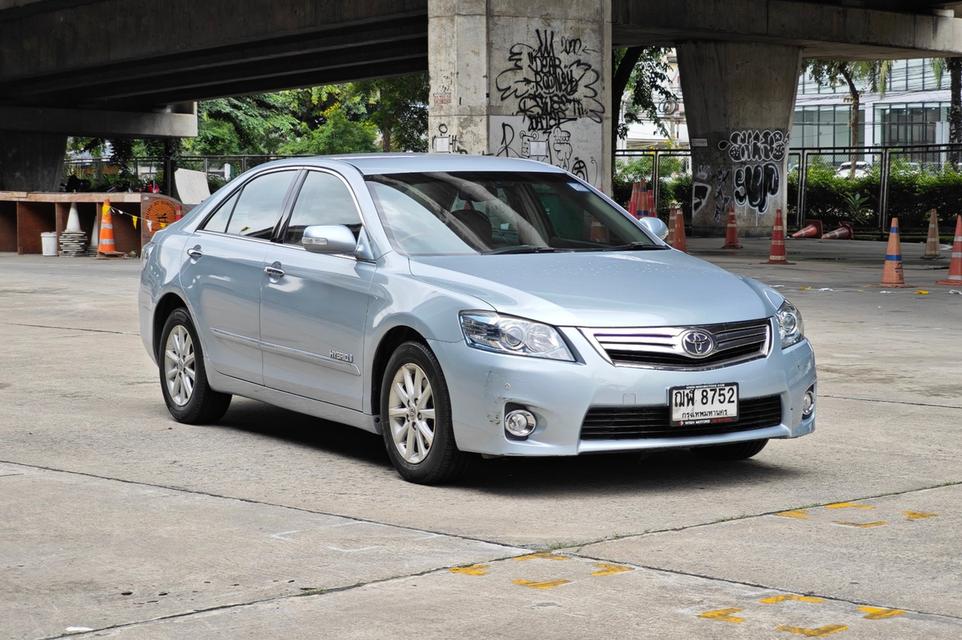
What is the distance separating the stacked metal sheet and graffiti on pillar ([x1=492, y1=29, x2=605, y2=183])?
8659mm

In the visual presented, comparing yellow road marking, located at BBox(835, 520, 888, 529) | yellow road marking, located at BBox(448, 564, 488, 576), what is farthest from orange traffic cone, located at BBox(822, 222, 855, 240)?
yellow road marking, located at BBox(448, 564, 488, 576)

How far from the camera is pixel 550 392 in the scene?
251 inches

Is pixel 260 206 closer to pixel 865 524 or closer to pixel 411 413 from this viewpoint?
pixel 411 413

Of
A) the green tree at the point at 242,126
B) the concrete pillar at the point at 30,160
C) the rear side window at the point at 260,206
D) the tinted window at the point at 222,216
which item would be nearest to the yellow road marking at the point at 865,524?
the rear side window at the point at 260,206

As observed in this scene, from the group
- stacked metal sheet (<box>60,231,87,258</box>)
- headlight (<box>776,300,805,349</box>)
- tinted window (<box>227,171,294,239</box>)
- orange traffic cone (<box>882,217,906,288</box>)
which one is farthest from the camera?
stacked metal sheet (<box>60,231,87,258</box>)

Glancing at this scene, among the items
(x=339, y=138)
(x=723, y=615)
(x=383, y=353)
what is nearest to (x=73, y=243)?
(x=383, y=353)

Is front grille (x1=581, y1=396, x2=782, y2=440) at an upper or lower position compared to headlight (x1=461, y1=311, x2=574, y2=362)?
lower

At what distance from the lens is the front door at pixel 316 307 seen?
7.27 metres

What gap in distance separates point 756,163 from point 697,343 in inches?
1186

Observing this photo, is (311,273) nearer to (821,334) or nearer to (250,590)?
(250,590)

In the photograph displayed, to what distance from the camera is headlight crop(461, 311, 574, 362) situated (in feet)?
21.0

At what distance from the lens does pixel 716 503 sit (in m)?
6.43

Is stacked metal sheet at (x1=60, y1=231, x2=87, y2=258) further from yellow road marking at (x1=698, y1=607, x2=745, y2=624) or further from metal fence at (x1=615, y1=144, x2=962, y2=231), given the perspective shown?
yellow road marking at (x1=698, y1=607, x2=745, y2=624)

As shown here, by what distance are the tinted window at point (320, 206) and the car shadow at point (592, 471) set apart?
1152 mm
